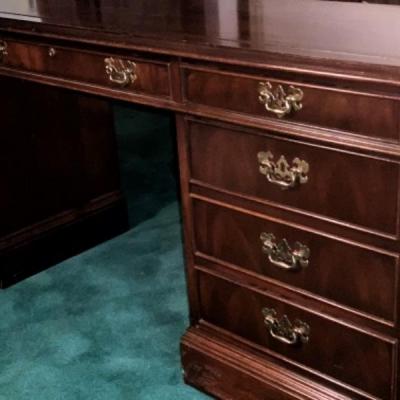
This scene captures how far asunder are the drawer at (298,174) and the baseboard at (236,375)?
371 millimetres

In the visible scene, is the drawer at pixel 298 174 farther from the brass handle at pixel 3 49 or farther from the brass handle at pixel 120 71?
the brass handle at pixel 3 49

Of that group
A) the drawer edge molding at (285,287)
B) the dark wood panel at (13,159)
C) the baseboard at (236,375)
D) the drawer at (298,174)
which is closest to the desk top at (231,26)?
the drawer at (298,174)

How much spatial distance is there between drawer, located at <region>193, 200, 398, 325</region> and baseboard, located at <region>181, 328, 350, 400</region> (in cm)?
21

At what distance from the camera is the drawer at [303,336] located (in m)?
1.35

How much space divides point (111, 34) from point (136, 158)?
1.71 meters

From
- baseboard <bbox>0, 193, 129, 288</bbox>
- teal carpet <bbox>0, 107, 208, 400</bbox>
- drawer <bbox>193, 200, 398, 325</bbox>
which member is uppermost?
drawer <bbox>193, 200, 398, 325</bbox>

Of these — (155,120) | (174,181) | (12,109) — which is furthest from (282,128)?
(155,120)

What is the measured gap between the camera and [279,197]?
4.48 ft

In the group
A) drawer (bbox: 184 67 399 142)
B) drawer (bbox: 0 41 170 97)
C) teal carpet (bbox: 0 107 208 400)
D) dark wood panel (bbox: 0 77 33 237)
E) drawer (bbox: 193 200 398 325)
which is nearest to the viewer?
drawer (bbox: 184 67 399 142)

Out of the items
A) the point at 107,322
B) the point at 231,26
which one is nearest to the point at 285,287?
the point at 231,26

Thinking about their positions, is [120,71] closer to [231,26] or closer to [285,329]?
[231,26]

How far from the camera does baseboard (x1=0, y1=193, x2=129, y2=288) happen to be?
2.22m

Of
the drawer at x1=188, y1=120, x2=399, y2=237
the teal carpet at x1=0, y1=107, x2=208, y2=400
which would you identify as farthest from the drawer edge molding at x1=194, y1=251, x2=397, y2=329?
the teal carpet at x1=0, y1=107, x2=208, y2=400

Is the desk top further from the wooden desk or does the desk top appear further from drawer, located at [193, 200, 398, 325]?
drawer, located at [193, 200, 398, 325]
